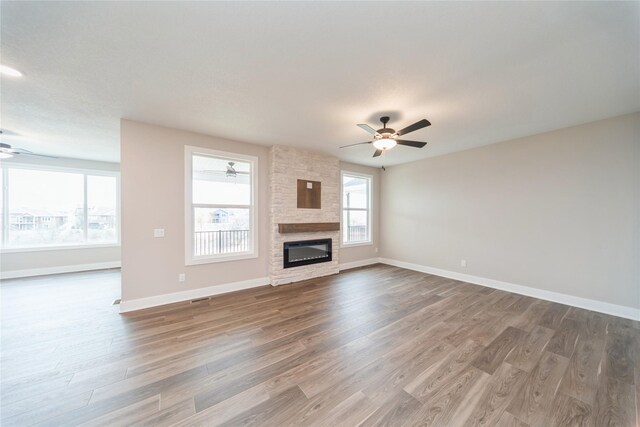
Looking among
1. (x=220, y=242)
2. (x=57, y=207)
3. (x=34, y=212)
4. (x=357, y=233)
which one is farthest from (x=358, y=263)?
(x=34, y=212)

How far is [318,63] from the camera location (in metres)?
2.09

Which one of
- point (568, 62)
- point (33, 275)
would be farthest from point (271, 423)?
point (33, 275)

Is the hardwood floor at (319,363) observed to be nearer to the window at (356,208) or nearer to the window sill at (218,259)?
the window sill at (218,259)

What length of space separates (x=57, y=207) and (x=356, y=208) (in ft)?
23.8

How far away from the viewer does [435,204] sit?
5.41 meters

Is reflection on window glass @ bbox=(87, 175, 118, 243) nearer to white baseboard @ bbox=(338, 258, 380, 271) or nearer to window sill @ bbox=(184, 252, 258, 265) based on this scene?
window sill @ bbox=(184, 252, 258, 265)

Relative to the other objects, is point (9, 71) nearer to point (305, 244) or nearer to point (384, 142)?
point (384, 142)

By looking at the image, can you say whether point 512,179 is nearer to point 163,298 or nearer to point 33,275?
point 163,298

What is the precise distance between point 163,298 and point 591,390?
4949 mm

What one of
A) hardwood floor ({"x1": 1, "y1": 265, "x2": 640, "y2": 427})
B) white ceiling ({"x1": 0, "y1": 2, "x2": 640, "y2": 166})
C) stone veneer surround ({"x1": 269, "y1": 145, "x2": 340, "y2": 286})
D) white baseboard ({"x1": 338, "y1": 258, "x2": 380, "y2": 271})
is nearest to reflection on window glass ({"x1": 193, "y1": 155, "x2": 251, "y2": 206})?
stone veneer surround ({"x1": 269, "y1": 145, "x2": 340, "y2": 286})

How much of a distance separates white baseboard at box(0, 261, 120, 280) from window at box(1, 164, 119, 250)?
50 centimetres

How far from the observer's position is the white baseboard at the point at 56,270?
4840 millimetres

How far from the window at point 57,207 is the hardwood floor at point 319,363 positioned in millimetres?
2451

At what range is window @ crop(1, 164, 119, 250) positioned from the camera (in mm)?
5008
